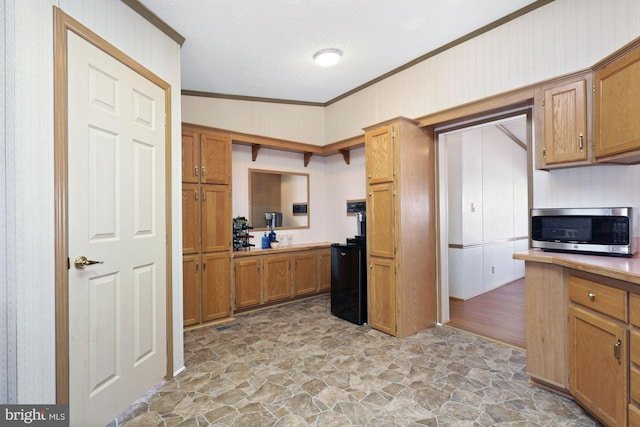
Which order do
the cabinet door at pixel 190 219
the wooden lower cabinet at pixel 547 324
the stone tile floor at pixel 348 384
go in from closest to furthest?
the stone tile floor at pixel 348 384, the wooden lower cabinet at pixel 547 324, the cabinet door at pixel 190 219

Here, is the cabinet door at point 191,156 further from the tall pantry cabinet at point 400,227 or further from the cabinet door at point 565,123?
the cabinet door at point 565,123

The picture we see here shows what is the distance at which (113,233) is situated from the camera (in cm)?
196

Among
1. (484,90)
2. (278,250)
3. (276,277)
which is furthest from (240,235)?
(484,90)

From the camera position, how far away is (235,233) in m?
4.15

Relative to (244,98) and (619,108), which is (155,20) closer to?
(244,98)

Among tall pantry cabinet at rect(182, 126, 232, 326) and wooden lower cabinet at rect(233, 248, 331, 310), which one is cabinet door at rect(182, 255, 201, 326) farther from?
wooden lower cabinet at rect(233, 248, 331, 310)

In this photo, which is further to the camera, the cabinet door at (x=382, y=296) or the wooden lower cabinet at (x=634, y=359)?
the cabinet door at (x=382, y=296)

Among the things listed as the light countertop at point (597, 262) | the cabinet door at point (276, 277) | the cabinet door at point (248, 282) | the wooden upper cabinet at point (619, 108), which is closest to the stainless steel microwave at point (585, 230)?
the light countertop at point (597, 262)

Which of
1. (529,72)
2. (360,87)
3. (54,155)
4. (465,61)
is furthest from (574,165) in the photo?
(54,155)

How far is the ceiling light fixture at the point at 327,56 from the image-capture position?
3.17 metres

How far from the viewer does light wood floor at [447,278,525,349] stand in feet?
10.7

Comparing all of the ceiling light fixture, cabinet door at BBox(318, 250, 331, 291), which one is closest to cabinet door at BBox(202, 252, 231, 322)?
cabinet door at BBox(318, 250, 331, 291)

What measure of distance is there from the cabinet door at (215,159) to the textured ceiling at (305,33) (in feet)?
2.49

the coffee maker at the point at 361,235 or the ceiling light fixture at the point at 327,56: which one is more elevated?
the ceiling light fixture at the point at 327,56
